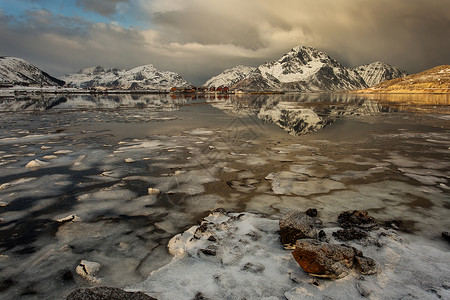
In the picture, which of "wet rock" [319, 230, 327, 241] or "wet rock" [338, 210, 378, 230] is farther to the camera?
"wet rock" [338, 210, 378, 230]

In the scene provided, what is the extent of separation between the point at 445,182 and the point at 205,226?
8.43 meters

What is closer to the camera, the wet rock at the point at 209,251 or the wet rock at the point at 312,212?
the wet rock at the point at 209,251

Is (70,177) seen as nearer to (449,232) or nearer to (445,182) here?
(449,232)

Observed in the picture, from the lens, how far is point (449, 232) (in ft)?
16.9

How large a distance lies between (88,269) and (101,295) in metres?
1.50

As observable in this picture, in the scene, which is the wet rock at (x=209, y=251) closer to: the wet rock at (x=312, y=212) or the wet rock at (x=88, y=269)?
the wet rock at (x=88, y=269)

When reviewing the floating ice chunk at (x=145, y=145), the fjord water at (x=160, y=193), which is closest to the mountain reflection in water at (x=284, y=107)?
the fjord water at (x=160, y=193)

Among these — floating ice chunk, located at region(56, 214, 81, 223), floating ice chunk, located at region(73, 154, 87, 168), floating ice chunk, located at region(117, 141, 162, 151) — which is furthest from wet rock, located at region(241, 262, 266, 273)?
floating ice chunk, located at region(117, 141, 162, 151)

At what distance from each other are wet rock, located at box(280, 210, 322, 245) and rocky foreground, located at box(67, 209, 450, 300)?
0.06 feet

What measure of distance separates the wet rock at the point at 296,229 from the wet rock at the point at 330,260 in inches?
19.8

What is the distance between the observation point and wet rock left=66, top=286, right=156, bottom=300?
9.55 feet

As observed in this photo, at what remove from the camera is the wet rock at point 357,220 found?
5.43 metres

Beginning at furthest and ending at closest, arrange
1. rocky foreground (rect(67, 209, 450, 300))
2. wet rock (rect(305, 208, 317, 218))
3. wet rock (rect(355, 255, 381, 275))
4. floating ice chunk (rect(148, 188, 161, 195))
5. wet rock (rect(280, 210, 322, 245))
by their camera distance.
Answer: floating ice chunk (rect(148, 188, 161, 195)) → wet rock (rect(305, 208, 317, 218)) → wet rock (rect(280, 210, 322, 245)) → wet rock (rect(355, 255, 381, 275)) → rocky foreground (rect(67, 209, 450, 300))

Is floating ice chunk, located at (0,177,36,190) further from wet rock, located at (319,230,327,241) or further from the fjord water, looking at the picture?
wet rock, located at (319,230,327,241)
